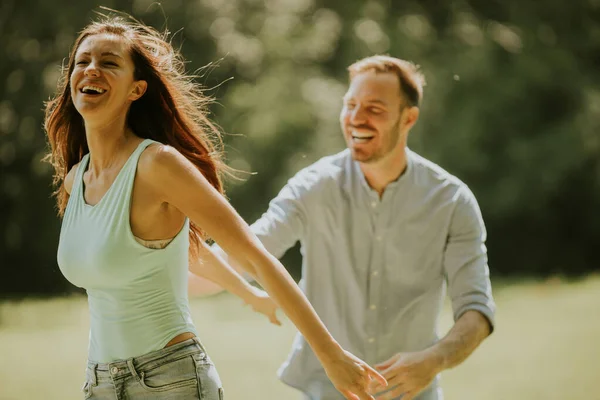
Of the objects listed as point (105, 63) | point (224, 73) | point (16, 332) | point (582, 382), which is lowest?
point (16, 332)

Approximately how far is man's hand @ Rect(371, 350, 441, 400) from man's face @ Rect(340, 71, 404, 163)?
604 mm

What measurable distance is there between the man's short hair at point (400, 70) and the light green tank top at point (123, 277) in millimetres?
1031

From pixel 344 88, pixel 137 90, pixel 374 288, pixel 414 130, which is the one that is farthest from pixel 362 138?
pixel 344 88

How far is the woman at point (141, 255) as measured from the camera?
63.0 inches

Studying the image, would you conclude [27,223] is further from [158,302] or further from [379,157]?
[158,302]

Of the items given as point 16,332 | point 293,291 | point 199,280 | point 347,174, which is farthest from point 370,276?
point 16,332

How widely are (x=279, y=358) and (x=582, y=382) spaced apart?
1.86 m

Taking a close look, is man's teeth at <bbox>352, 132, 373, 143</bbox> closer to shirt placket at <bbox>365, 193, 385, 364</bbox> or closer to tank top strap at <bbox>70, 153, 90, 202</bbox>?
shirt placket at <bbox>365, 193, 385, 364</bbox>

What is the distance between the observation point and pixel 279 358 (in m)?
5.74

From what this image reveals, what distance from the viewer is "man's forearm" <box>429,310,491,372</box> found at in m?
2.14

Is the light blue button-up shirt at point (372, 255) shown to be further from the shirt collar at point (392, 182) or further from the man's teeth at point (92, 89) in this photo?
the man's teeth at point (92, 89)

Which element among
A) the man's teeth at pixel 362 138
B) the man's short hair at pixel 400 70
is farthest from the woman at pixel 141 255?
the man's short hair at pixel 400 70

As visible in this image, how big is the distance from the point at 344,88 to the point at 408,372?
658 centimetres

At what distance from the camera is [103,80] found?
172 cm
